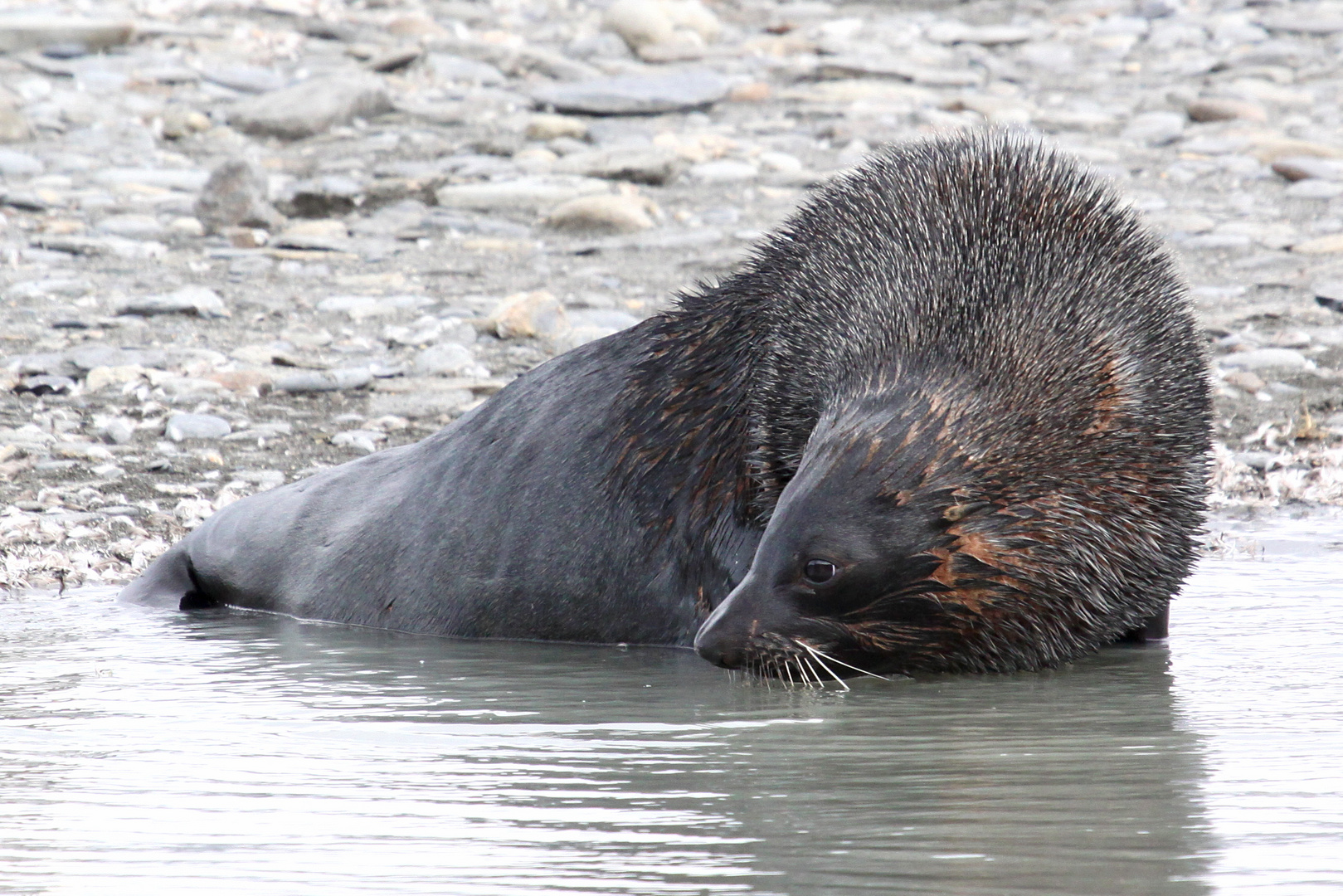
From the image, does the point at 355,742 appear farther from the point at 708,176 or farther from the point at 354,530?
the point at 708,176

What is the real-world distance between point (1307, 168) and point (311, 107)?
6754mm

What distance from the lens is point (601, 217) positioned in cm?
1063

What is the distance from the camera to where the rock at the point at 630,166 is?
37.5 ft

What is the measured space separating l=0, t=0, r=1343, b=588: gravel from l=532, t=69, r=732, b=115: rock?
3 centimetres

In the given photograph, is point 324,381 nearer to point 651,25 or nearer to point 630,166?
point 630,166

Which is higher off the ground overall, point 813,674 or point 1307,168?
point 1307,168

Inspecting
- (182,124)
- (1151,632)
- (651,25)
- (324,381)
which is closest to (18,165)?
(182,124)

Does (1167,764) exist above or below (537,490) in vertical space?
below

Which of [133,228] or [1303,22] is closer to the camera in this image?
[133,228]

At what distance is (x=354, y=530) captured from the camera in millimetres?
5719

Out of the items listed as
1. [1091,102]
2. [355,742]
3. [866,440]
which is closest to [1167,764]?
[866,440]

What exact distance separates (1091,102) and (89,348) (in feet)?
27.5

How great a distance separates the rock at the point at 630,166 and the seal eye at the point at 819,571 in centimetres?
759

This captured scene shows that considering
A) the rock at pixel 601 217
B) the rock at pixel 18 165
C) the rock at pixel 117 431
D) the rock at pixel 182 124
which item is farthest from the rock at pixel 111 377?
the rock at pixel 182 124
